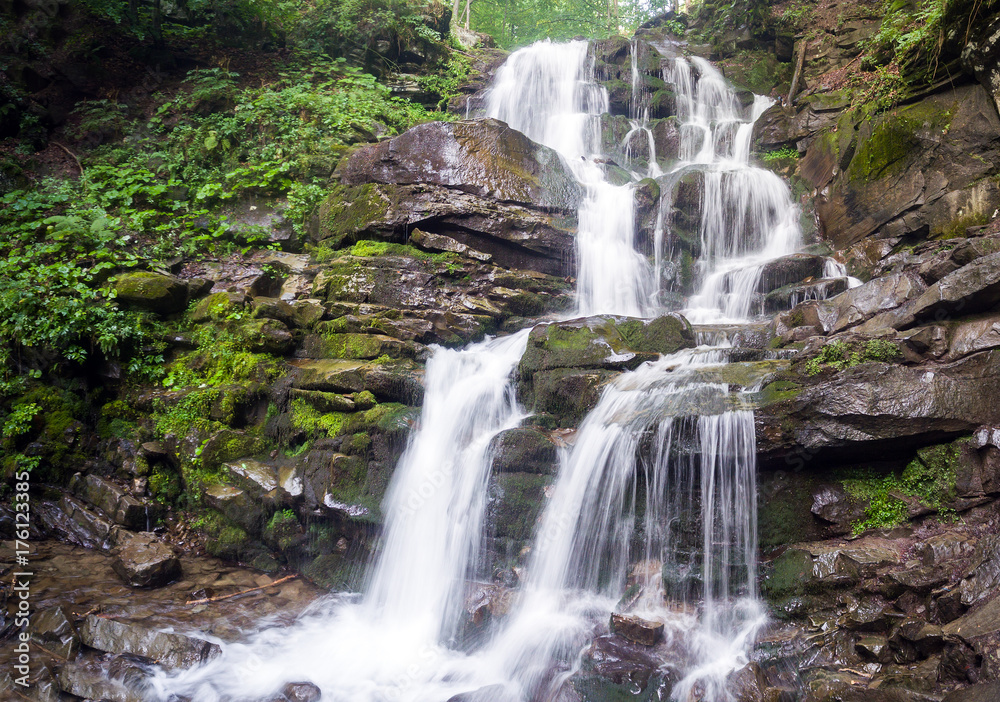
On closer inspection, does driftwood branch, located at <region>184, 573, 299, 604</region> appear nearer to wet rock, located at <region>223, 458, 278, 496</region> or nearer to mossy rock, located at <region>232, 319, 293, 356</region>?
wet rock, located at <region>223, 458, 278, 496</region>

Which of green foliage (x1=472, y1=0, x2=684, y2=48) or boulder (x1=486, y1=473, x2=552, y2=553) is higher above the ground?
green foliage (x1=472, y1=0, x2=684, y2=48)

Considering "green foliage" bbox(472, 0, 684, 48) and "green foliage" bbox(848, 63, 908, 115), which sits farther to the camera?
"green foliage" bbox(472, 0, 684, 48)

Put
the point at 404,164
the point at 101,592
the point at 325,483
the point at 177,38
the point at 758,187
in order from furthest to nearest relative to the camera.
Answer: the point at 177,38, the point at 758,187, the point at 404,164, the point at 325,483, the point at 101,592

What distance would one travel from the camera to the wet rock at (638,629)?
4.30 metres

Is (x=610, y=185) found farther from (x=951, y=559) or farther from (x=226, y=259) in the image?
(x=951, y=559)

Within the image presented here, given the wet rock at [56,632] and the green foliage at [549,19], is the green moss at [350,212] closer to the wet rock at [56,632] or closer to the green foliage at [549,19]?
the wet rock at [56,632]

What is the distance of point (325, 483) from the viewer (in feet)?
20.0

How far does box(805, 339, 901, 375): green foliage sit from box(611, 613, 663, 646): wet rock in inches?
100

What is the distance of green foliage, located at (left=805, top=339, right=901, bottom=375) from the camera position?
4.85 meters

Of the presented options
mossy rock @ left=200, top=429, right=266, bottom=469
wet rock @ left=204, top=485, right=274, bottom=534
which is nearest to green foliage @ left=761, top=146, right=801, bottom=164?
mossy rock @ left=200, top=429, right=266, bottom=469

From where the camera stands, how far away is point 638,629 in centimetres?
434

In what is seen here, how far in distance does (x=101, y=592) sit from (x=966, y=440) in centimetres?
777

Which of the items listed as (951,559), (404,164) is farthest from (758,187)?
(951,559)

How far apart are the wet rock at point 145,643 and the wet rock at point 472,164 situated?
23.4 feet
